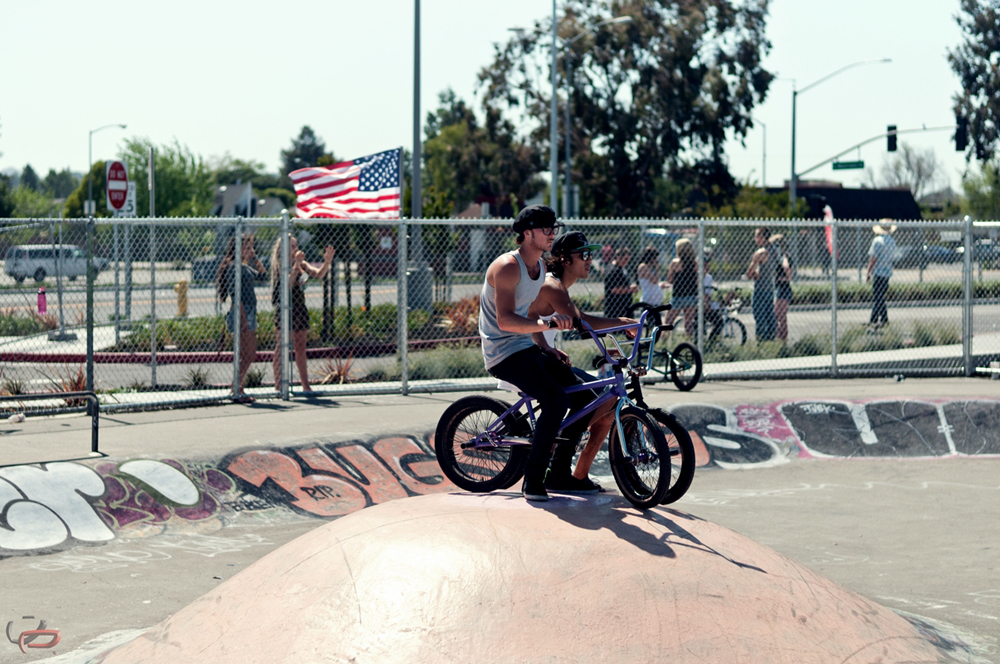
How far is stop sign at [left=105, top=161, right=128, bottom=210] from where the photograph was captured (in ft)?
51.1

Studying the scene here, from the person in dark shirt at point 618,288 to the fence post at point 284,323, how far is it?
3988 millimetres

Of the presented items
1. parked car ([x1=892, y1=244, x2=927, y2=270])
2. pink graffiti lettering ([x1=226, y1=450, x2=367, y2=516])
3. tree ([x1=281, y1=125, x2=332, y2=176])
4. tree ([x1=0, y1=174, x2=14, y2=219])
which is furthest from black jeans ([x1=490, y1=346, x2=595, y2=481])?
tree ([x1=281, y1=125, x2=332, y2=176])

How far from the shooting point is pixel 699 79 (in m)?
40.1

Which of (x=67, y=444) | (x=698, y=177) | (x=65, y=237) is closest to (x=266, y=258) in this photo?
(x=65, y=237)

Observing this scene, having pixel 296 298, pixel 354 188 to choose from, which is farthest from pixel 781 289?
pixel 296 298

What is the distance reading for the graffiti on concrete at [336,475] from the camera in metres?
8.01

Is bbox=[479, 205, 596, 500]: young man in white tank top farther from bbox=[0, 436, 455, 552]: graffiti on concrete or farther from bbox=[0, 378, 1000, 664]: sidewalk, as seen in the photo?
bbox=[0, 436, 455, 552]: graffiti on concrete

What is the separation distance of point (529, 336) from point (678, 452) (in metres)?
1.01

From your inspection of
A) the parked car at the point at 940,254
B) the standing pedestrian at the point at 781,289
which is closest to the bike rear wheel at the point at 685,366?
the standing pedestrian at the point at 781,289

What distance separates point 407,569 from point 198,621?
3.31 ft

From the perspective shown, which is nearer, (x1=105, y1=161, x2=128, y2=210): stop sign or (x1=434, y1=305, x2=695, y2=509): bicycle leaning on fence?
(x1=434, y1=305, x2=695, y2=509): bicycle leaning on fence

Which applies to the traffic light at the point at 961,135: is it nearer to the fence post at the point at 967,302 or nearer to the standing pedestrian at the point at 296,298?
the fence post at the point at 967,302

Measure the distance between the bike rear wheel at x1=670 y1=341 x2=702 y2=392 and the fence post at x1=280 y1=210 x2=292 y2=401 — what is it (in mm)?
4171

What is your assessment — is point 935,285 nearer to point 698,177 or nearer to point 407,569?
point 407,569
